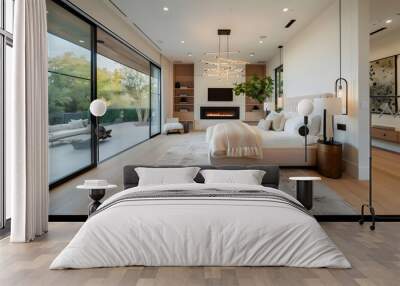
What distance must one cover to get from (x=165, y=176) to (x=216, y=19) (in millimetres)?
5649

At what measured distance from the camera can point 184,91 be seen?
17438 millimetres

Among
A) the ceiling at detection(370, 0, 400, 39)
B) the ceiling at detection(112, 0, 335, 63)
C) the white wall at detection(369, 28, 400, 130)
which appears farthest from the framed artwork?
the ceiling at detection(112, 0, 335, 63)

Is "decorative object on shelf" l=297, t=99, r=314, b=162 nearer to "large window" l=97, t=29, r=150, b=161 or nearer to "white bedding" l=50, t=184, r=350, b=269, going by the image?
"large window" l=97, t=29, r=150, b=161

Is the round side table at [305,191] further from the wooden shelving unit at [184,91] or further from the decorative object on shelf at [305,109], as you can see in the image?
the wooden shelving unit at [184,91]

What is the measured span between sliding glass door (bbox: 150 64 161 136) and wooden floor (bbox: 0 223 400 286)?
33.5 feet

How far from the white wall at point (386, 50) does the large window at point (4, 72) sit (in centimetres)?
838

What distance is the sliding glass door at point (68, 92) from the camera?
5.61 m

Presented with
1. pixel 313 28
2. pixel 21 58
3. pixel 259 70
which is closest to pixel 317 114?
pixel 313 28

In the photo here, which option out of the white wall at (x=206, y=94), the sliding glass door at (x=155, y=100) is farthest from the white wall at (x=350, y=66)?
the white wall at (x=206, y=94)

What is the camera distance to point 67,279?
2752 millimetres

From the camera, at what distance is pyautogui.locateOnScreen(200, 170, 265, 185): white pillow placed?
4.11m

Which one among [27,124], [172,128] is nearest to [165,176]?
[27,124]

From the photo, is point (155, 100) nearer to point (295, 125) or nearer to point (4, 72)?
point (295, 125)

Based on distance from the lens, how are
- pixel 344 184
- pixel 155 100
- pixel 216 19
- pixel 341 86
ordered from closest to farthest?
pixel 344 184 < pixel 341 86 < pixel 216 19 < pixel 155 100
